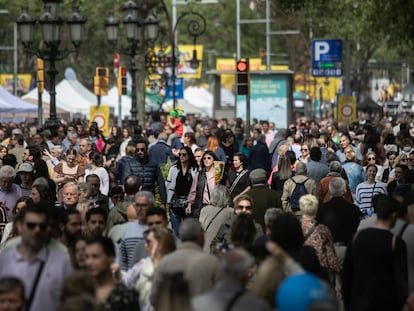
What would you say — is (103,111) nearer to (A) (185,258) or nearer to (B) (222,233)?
(B) (222,233)

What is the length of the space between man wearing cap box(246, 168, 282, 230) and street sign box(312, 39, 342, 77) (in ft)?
95.1

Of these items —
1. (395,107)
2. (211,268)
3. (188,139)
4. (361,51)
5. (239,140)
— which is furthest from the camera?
(361,51)

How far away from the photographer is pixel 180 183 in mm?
20688

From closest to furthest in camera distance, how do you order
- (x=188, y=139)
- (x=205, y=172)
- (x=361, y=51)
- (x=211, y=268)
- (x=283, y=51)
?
(x=211, y=268) < (x=205, y=172) < (x=188, y=139) < (x=361, y=51) < (x=283, y=51)

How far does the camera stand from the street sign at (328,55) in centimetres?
4633

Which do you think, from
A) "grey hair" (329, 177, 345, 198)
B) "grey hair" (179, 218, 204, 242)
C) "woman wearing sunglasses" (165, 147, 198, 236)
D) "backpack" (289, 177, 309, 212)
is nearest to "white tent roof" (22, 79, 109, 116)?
"woman wearing sunglasses" (165, 147, 198, 236)

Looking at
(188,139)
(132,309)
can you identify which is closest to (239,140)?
(188,139)

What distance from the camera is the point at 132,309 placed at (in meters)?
9.96

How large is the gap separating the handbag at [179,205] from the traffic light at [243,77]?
31.2 ft

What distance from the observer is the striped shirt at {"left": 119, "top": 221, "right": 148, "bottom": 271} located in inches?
502

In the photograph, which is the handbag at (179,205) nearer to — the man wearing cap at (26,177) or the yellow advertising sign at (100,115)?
the man wearing cap at (26,177)

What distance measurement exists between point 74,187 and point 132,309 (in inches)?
222

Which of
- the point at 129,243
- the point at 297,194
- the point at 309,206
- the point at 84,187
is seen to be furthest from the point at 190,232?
the point at 297,194

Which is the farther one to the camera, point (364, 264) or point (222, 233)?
point (222, 233)
